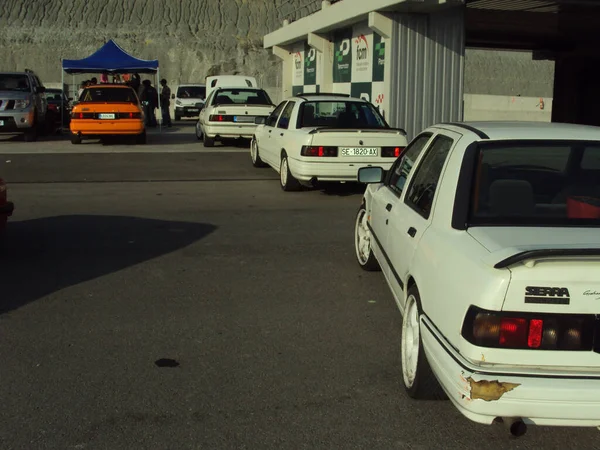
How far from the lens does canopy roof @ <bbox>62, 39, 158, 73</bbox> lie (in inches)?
992

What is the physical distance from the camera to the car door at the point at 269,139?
1335cm

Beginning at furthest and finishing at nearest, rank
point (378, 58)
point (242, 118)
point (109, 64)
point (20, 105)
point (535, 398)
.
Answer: point (109, 64)
point (20, 105)
point (242, 118)
point (378, 58)
point (535, 398)

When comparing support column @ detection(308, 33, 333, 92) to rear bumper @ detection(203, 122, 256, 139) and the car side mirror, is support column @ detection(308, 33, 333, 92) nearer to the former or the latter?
rear bumper @ detection(203, 122, 256, 139)

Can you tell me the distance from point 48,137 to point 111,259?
1717 cm

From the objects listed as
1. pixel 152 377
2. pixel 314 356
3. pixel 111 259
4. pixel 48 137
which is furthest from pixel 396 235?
pixel 48 137

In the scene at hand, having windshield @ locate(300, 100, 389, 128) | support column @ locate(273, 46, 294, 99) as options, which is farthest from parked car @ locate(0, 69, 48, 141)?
windshield @ locate(300, 100, 389, 128)

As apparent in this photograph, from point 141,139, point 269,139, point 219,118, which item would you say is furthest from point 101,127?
point 269,139

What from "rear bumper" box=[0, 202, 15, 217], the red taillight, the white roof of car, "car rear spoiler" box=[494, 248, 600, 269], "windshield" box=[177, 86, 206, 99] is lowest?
"rear bumper" box=[0, 202, 15, 217]

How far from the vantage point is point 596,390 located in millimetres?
3234

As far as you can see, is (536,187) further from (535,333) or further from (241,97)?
(241,97)

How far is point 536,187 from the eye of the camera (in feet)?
14.3

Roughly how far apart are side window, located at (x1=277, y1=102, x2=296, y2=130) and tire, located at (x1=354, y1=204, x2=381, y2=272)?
5.40m

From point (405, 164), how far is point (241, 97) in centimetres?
1511

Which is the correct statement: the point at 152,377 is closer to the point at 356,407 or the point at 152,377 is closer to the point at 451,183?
the point at 356,407
